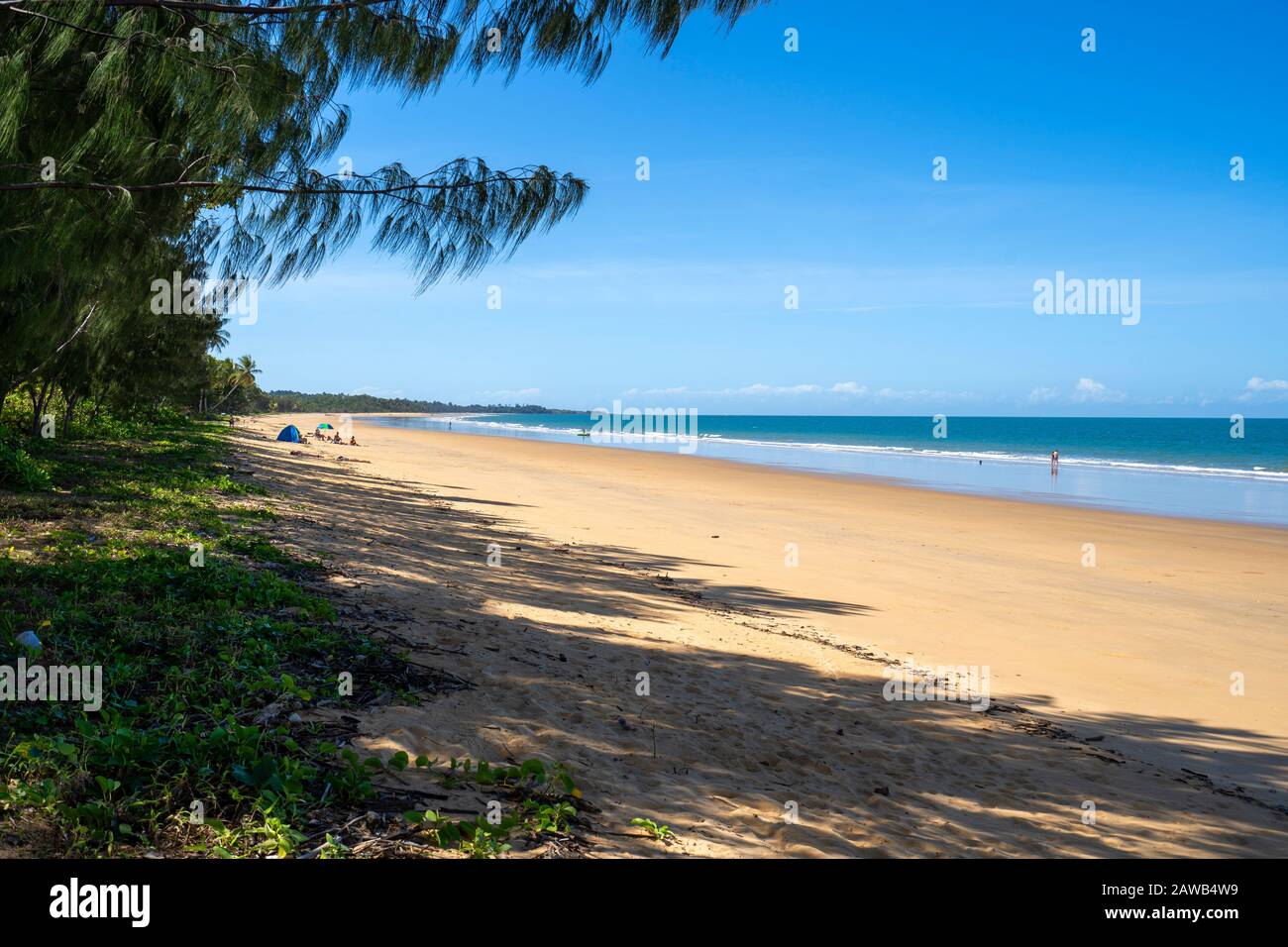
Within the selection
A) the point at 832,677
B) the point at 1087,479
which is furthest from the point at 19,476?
the point at 1087,479

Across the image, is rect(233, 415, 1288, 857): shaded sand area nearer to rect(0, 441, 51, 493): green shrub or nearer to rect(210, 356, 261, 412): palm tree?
rect(0, 441, 51, 493): green shrub

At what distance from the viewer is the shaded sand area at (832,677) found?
4238 millimetres

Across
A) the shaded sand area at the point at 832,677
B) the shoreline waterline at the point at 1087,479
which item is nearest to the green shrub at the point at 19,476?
the shaded sand area at the point at 832,677

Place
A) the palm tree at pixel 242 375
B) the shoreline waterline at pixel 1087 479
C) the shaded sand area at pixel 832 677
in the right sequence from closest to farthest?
the shaded sand area at pixel 832 677 < the shoreline waterline at pixel 1087 479 < the palm tree at pixel 242 375

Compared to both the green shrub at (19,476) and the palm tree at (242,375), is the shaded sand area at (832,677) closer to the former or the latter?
the green shrub at (19,476)

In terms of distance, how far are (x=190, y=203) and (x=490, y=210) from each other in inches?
135

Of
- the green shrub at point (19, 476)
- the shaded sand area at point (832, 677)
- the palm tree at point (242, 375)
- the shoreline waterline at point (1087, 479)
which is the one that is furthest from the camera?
the palm tree at point (242, 375)

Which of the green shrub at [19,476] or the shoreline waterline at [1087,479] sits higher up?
the green shrub at [19,476]

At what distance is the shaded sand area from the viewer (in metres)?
4.24

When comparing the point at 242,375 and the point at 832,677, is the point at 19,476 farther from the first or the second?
the point at 242,375

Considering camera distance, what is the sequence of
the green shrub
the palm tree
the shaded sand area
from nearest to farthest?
the shaded sand area → the green shrub → the palm tree

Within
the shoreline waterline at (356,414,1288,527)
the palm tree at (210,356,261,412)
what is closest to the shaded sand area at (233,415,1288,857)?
the shoreline waterline at (356,414,1288,527)
